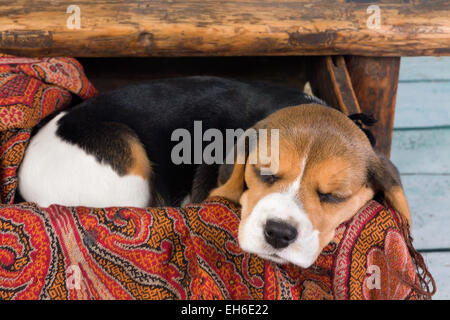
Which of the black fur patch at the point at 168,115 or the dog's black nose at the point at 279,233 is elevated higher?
the black fur patch at the point at 168,115

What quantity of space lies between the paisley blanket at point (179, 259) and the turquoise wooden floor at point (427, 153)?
2.73 feet

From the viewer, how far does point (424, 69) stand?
4164mm

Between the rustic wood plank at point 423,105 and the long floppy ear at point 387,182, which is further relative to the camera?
the rustic wood plank at point 423,105

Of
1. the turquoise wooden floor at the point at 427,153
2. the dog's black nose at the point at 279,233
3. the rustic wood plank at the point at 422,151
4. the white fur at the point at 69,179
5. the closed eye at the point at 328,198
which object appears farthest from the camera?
the rustic wood plank at the point at 422,151

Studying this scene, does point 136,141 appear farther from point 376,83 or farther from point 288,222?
point 376,83

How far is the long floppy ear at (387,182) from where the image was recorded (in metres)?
1.69

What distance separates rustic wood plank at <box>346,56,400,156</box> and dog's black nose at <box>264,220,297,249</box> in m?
1.46

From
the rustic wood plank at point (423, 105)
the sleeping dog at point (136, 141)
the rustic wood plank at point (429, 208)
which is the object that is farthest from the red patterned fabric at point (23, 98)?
the rustic wood plank at point (423, 105)

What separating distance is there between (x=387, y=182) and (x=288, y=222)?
50 cm

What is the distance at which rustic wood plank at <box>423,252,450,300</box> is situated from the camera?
89.0 inches

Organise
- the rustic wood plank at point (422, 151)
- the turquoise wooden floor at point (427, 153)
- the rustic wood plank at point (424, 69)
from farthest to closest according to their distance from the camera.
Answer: the rustic wood plank at point (424, 69) → the rustic wood plank at point (422, 151) → the turquoise wooden floor at point (427, 153)

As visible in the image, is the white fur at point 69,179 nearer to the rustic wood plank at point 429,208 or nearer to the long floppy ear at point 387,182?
the long floppy ear at point 387,182

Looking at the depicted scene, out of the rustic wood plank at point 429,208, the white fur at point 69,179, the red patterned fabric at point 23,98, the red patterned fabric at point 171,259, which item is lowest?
the rustic wood plank at point 429,208

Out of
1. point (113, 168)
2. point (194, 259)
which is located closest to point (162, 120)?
point (113, 168)
